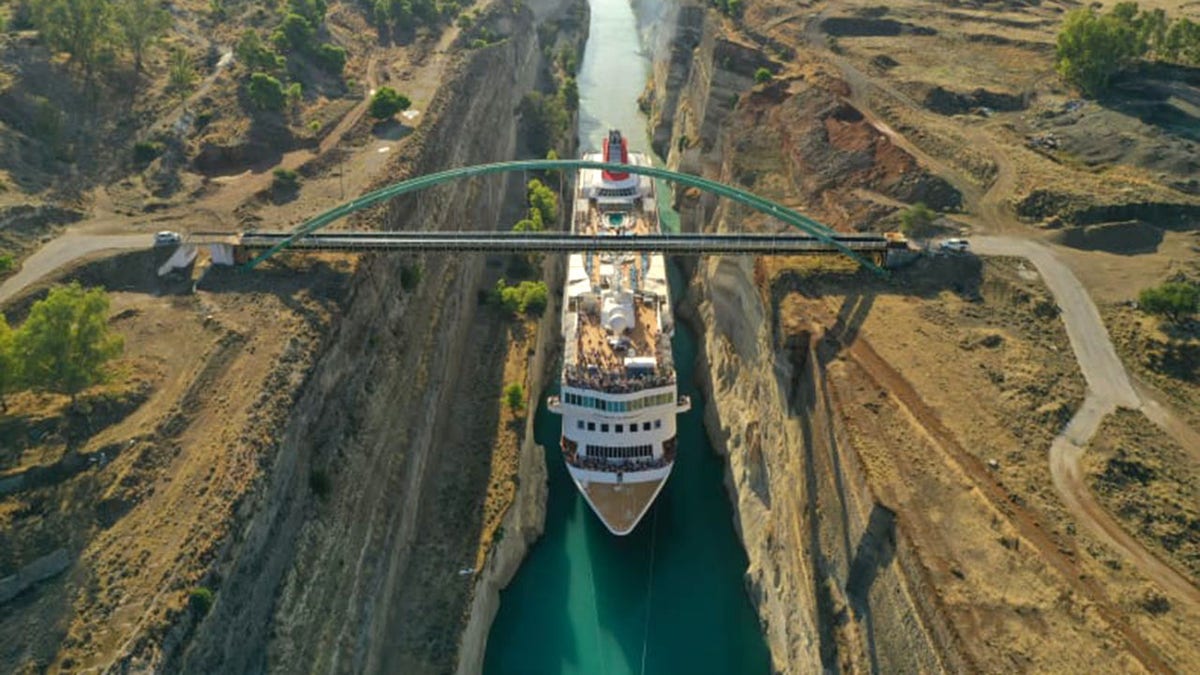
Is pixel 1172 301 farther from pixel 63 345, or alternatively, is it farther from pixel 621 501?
pixel 63 345

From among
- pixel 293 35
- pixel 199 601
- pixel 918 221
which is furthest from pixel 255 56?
pixel 918 221

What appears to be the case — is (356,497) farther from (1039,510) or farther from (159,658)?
(1039,510)

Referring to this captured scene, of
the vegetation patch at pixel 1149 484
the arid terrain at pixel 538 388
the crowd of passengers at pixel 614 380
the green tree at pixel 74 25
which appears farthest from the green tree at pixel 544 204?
the vegetation patch at pixel 1149 484

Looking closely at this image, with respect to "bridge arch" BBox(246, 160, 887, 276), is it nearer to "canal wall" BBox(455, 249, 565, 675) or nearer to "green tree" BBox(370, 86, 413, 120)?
"canal wall" BBox(455, 249, 565, 675)

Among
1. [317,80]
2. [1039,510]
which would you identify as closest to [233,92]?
[317,80]

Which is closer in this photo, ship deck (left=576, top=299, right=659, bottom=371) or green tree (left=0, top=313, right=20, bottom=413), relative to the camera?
green tree (left=0, top=313, right=20, bottom=413)

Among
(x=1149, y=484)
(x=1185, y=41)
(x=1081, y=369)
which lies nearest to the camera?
(x=1149, y=484)

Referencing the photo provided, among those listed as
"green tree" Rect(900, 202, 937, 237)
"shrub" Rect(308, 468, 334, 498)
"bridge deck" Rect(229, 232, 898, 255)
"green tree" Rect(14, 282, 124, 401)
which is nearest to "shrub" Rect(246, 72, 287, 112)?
"bridge deck" Rect(229, 232, 898, 255)
